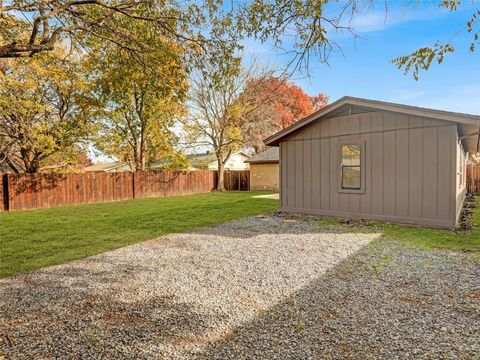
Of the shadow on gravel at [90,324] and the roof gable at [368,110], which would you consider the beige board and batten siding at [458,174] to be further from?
the shadow on gravel at [90,324]

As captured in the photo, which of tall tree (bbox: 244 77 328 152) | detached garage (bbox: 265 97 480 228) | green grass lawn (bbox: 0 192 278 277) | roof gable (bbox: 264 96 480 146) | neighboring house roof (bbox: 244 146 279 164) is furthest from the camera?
tall tree (bbox: 244 77 328 152)

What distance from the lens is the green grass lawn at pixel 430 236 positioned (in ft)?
17.6

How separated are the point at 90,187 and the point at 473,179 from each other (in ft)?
61.9

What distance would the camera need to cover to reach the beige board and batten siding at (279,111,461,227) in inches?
269

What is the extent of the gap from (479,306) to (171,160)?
17.1 m

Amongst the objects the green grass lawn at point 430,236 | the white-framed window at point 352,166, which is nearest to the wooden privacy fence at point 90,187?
the green grass lawn at point 430,236

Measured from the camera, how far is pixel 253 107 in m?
20.9

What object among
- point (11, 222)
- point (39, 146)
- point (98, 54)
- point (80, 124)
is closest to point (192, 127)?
point (80, 124)

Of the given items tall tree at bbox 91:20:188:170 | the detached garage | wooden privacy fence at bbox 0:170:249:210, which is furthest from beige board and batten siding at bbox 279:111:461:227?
wooden privacy fence at bbox 0:170:249:210

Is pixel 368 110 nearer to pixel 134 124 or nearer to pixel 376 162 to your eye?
pixel 376 162

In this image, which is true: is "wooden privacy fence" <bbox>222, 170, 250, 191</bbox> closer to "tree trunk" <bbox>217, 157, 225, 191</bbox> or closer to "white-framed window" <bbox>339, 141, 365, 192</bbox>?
"tree trunk" <bbox>217, 157, 225, 191</bbox>

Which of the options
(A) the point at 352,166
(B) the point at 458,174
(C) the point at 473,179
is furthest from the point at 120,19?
(C) the point at 473,179

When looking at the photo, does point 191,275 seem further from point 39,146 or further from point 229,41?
point 39,146

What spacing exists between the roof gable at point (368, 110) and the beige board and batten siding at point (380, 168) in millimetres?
189
